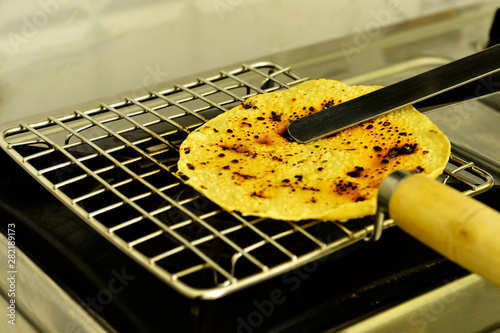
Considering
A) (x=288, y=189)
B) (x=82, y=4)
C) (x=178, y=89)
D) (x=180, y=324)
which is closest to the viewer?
(x=180, y=324)

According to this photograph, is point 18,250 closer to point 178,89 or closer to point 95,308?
point 95,308

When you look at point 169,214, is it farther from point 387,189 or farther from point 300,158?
point 387,189

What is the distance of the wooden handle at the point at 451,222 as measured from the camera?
25.6 inches

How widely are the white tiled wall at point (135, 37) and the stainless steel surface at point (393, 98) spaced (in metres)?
0.71

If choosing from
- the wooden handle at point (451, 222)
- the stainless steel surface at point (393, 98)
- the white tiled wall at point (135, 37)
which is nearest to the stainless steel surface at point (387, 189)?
the wooden handle at point (451, 222)

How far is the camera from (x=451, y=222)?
678 millimetres

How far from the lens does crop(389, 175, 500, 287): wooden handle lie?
651mm

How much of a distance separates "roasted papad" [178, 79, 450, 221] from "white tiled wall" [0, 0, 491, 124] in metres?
0.59

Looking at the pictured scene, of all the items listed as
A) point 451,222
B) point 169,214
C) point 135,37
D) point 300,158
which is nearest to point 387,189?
point 451,222

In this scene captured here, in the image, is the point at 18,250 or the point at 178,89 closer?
the point at 18,250

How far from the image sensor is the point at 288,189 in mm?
883

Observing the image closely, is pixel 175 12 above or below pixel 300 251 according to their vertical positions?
above

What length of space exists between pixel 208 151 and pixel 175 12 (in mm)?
753

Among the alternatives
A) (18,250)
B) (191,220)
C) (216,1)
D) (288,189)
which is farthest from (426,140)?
(216,1)
